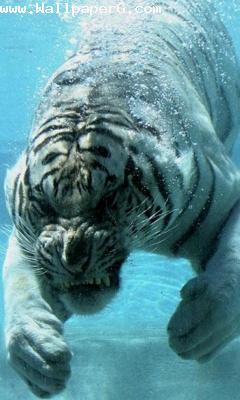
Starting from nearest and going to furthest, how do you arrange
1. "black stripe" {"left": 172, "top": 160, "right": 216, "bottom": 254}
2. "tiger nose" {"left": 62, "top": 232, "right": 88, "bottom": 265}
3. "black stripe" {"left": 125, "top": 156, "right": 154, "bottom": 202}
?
"tiger nose" {"left": 62, "top": 232, "right": 88, "bottom": 265}
"black stripe" {"left": 125, "top": 156, "right": 154, "bottom": 202}
"black stripe" {"left": 172, "top": 160, "right": 216, "bottom": 254}

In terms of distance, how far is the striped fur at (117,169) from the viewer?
2318 millimetres

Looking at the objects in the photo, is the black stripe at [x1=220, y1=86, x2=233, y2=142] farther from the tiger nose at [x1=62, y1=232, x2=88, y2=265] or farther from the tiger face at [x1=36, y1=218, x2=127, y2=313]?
the tiger nose at [x1=62, y1=232, x2=88, y2=265]

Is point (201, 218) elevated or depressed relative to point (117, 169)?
depressed

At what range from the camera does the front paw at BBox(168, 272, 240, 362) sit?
2.59 m

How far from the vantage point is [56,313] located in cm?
304

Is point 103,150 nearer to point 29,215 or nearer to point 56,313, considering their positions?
point 29,215

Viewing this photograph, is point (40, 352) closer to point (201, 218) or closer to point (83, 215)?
point (83, 215)

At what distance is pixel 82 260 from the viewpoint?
7.47 feet

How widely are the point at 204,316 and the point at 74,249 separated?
0.62m

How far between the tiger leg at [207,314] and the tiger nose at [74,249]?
0.52 m

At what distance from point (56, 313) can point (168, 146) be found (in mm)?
886

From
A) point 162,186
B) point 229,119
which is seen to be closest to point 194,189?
point 162,186

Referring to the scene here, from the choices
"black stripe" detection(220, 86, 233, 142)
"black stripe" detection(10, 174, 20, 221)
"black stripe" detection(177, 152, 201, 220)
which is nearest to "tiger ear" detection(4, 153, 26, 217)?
"black stripe" detection(10, 174, 20, 221)

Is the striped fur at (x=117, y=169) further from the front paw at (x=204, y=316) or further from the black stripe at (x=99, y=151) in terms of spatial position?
the front paw at (x=204, y=316)
